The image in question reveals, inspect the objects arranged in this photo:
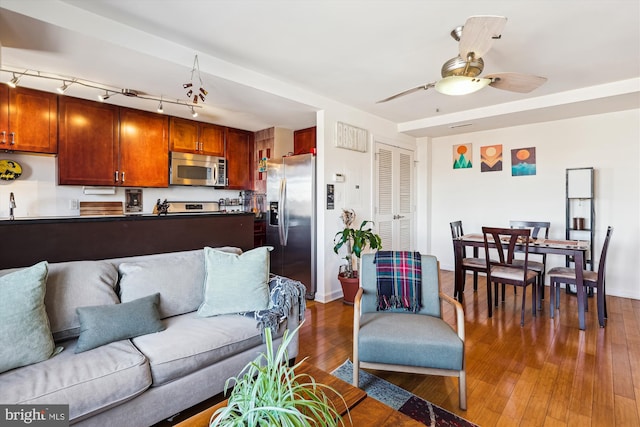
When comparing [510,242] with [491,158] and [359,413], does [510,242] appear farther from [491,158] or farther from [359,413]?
[359,413]

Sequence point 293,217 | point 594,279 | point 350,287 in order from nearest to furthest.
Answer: point 594,279
point 350,287
point 293,217

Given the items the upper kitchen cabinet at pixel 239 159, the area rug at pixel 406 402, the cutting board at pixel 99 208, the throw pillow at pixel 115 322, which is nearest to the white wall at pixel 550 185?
the upper kitchen cabinet at pixel 239 159

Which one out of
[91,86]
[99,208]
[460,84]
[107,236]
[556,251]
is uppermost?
[91,86]

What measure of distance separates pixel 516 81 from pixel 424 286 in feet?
5.60

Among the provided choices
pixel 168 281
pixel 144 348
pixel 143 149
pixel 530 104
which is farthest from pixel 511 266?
pixel 143 149

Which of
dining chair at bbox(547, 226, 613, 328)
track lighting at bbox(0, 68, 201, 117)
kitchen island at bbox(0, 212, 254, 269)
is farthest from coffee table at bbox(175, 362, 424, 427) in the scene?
dining chair at bbox(547, 226, 613, 328)

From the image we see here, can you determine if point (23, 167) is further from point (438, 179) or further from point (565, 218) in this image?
point (565, 218)

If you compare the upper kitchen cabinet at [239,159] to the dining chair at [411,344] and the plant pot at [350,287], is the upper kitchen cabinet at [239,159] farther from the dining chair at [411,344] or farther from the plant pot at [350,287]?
the dining chair at [411,344]

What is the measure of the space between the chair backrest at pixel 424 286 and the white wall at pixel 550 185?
318cm

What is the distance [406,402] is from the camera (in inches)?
73.4

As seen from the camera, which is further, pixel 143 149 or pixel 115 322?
pixel 143 149

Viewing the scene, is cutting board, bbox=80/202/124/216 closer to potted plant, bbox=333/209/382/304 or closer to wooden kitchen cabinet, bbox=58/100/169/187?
wooden kitchen cabinet, bbox=58/100/169/187

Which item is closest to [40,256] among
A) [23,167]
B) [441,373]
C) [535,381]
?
[23,167]

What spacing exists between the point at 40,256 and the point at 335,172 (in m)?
2.90
